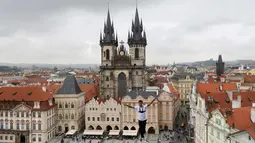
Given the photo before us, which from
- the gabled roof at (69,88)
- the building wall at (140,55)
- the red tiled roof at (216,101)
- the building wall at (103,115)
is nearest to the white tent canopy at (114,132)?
the building wall at (103,115)

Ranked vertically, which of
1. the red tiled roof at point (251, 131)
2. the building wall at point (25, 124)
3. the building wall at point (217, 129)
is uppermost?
the red tiled roof at point (251, 131)

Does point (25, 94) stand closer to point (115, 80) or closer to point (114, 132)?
point (114, 132)

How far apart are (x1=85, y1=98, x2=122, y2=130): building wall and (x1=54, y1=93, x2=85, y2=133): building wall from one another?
2829 mm

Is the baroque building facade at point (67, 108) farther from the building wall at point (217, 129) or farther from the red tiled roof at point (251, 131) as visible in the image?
the red tiled roof at point (251, 131)

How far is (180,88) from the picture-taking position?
122625 mm

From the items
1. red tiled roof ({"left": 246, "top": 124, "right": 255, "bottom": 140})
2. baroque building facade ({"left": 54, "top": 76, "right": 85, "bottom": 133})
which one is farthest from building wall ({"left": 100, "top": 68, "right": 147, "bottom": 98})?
red tiled roof ({"left": 246, "top": 124, "right": 255, "bottom": 140})

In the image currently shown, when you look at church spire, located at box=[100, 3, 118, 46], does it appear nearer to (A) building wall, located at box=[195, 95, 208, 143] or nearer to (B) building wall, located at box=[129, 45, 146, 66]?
(B) building wall, located at box=[129, 45, 146, 66]

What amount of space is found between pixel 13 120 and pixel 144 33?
49277 millimetres

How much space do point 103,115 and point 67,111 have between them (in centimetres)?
908

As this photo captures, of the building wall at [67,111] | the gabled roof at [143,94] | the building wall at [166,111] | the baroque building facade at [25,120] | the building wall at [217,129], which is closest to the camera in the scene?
the building wall at [217,129]

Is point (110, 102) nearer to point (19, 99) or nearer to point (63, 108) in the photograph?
point (63, 108)

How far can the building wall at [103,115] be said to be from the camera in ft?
247

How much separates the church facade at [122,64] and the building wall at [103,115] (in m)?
18.1

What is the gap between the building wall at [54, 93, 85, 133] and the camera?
245 ft
